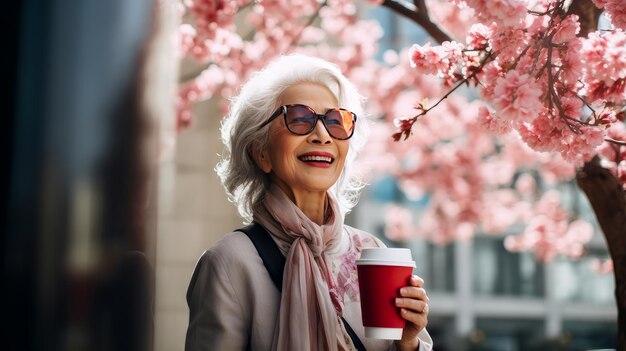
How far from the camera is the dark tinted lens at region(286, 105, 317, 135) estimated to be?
273 cm

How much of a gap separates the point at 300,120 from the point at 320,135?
8cm

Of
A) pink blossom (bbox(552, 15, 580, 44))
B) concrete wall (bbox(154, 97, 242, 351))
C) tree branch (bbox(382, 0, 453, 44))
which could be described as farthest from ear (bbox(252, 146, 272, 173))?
concrete wall (bbox(154, 97, 242, 351))

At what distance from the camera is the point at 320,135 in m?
2.73

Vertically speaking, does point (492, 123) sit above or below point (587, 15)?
below

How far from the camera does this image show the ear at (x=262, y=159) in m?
2.85

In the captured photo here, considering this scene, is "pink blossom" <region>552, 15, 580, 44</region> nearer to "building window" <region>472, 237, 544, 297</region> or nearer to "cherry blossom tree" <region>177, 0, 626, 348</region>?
"cherry blossom tree" <region>177, 0, 626, 348</region>

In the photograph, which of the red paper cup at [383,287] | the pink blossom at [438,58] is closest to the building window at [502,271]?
the pink blossom at [438,58]

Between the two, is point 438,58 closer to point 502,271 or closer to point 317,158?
point 317,158

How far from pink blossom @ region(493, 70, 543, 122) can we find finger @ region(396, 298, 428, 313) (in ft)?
2.62

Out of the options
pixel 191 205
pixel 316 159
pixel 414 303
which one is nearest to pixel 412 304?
pixel 414 303

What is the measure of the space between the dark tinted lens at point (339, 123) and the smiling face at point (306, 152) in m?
0.02

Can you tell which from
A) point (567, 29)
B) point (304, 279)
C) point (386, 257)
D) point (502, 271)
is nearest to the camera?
point (386, 257)

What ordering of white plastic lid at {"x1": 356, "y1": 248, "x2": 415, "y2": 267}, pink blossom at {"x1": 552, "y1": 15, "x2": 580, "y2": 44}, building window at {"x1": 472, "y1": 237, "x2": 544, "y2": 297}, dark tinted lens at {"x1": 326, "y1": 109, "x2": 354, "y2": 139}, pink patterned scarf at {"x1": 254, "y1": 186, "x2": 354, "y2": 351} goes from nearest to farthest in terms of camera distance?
white plastic lid at {"x1": 356, "y1": 248, "x2": 415, "y2": 267}, pink patterned scarf at {"x1": 254, "y1": 186, "x2": 354, "y2": 351}, dark tinted lens at {"x1": 326, "y1": 109, "x2": 354, "y2": 139}, pink blossom at {"x1": 552, "y1": 15, "x2": 580, "y2": 44}, building window at {"x1": 472, "y1": 237, "x2": 544, "y2": 297}

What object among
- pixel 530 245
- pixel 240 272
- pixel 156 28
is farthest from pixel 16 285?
pixel 530 245
